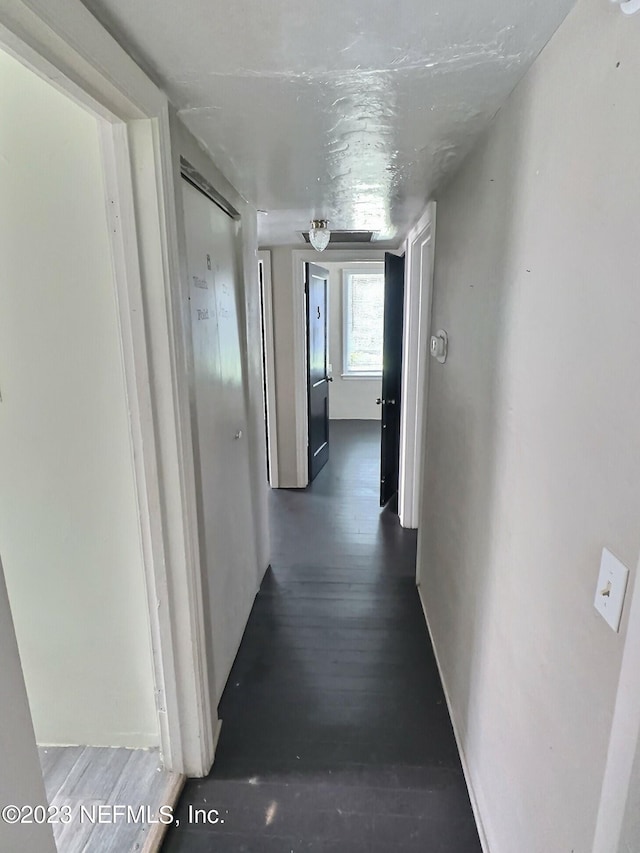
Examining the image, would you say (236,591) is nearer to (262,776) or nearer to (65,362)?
(262,776)

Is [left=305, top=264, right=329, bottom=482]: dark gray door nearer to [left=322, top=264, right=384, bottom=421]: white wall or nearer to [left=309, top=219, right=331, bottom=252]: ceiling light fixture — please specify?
[left=309, top=219, right=331, bottom=252]: ceiling light fixture

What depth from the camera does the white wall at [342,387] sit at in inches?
254

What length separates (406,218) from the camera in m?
2.75

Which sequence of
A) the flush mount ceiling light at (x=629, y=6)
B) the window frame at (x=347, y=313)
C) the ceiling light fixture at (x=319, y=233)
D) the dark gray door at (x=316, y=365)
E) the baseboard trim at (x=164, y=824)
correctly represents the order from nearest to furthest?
the flush mount ceiling light at (x=629, y=6) → the baseboard trim at (x=164, y=824) → the ceiling light fixture at (x=319, y=233) → the dark gray door at (x=316, y=365) → the window frame at (x=347, y=313)

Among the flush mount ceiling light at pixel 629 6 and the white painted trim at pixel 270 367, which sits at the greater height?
the flush mount ceiling light at pixel 629 6

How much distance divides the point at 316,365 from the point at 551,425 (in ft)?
11.3

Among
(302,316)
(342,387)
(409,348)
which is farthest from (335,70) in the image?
(342,387)

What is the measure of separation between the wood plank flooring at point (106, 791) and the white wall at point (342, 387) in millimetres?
5361

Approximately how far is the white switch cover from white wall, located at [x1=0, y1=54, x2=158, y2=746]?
4.03 feet

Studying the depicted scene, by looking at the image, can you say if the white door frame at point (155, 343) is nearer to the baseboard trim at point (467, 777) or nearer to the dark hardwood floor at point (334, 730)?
the dark hardwood floor at point (334, 730)

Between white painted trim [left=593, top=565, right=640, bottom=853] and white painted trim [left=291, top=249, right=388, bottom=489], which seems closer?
white painted trim [left=593, top=565, right=640, bottom=853]

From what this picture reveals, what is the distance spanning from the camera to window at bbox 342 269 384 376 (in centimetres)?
636

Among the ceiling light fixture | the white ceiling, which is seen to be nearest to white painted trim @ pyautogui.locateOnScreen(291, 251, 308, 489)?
the ceiling light fixture

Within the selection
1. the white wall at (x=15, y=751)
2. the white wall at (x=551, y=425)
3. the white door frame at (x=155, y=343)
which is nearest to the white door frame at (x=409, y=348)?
the white wall at (x=551, y=425)
